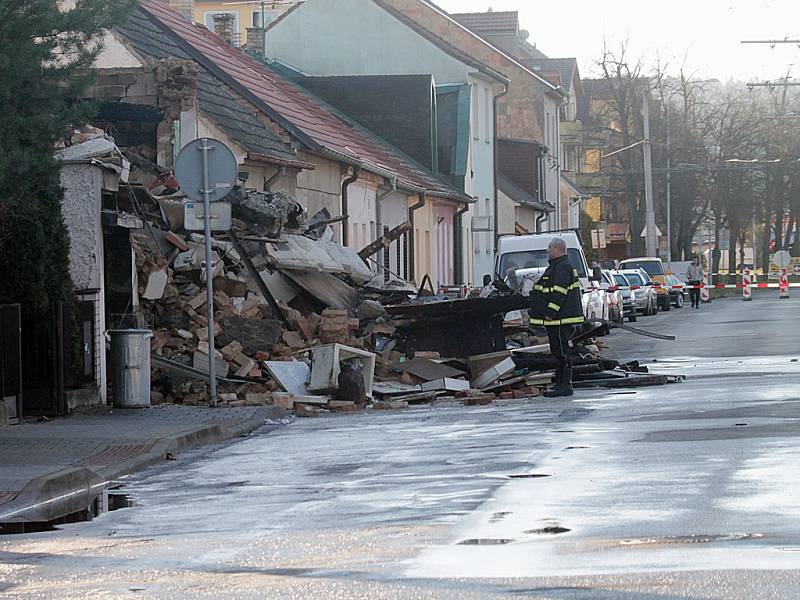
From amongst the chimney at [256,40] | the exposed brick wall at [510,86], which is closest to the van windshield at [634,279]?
the chimney at [256,40]

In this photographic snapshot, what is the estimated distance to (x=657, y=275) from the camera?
63969 millimetres

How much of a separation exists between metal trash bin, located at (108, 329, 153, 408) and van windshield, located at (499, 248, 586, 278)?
19.1m

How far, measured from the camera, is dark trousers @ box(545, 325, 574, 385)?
19719 mm

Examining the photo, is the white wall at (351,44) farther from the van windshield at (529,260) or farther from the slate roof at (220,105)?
the slate roof at (220,105)

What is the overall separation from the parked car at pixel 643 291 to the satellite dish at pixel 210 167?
37.3 meters

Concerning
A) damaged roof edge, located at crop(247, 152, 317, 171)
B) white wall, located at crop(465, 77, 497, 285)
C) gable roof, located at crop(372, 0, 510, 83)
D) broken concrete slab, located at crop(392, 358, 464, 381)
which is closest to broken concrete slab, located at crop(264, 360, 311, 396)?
broken concrete slab, located at crop(392, 358, 464, 381)

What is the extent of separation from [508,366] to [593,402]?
12.5 ft

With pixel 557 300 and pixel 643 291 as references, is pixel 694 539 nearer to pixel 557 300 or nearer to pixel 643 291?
pixel 557 300

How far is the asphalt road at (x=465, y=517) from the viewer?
7.31 m

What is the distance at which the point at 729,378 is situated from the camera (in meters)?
21.3

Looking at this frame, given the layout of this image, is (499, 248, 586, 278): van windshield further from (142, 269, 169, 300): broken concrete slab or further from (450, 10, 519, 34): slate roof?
(450, 10, 519, 34): slate roof

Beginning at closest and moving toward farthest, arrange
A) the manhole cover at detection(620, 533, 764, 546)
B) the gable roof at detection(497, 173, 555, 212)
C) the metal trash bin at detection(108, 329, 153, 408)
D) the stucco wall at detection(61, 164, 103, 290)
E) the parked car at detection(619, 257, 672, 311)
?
the manhole cover at detection(620, 533, 764, 546) → the metal trash bin at detection(108, 329, 153, 408) → the stucco wall at detection(61, 164, 103, 290) → the parked car at detection(619, 257, 672, 311) → the gable roof at detection(497, 173, 555, 212)

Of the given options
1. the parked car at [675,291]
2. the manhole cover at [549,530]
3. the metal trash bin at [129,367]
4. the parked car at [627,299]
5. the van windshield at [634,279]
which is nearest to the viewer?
the manhole cover at [549,530]

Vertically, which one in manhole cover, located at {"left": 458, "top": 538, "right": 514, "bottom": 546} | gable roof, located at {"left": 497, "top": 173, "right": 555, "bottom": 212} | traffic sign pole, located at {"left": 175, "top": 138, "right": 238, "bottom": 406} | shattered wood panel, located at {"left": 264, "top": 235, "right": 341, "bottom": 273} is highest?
gable roof, located at {"left": 497, "top": 173, "right": 555, "bottom": 212}
